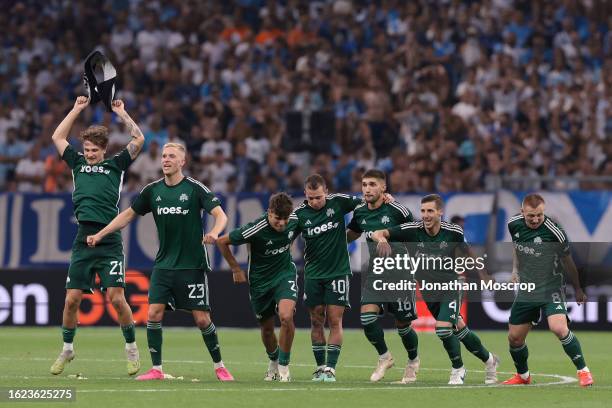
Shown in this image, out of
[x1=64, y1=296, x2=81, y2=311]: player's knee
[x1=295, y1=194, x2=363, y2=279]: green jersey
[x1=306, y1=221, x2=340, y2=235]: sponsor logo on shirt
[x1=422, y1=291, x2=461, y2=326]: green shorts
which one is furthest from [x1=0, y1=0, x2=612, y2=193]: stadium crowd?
[x1=64, y1=296, x2=81, y2=311]: player's knee

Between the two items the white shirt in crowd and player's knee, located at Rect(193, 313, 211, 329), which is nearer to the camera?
player's knee, located at Rect(193, 313, 211, 329)

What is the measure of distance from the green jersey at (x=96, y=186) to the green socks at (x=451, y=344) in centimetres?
374

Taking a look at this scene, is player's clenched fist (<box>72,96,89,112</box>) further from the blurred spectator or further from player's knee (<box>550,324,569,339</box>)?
the blurred spectator

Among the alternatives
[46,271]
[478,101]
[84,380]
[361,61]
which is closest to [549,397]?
[84,380]

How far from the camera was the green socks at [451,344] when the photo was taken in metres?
14.7

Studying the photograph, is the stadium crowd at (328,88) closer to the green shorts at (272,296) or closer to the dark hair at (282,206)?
the green shorts at (272,296)

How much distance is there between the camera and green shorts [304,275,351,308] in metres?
15.5

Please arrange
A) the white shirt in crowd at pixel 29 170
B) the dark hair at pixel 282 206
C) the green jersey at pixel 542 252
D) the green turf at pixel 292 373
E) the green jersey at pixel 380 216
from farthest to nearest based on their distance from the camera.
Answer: the white shirt in crowd at pixel 29 170 → the green jersey at pixel 380 216 → the dark hair at pixel 282 206 → the green jersey at pixel 542 252 → the green turf at pixel 292 373

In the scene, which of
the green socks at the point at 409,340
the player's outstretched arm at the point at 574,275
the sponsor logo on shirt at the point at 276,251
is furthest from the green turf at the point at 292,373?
the sponsor logo on shirt at the point at 276,251

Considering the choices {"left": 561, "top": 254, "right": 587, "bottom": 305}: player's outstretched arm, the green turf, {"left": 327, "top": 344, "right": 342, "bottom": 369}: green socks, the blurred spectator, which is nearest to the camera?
the green turf

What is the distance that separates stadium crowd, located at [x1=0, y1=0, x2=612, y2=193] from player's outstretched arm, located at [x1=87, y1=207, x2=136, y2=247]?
37.0 feet

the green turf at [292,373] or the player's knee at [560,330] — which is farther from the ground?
the player's knee at [560,330]

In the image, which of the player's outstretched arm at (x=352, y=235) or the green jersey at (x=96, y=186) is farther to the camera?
the player's outstretched arm at (x=352, y=235)

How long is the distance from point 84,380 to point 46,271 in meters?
10.5
